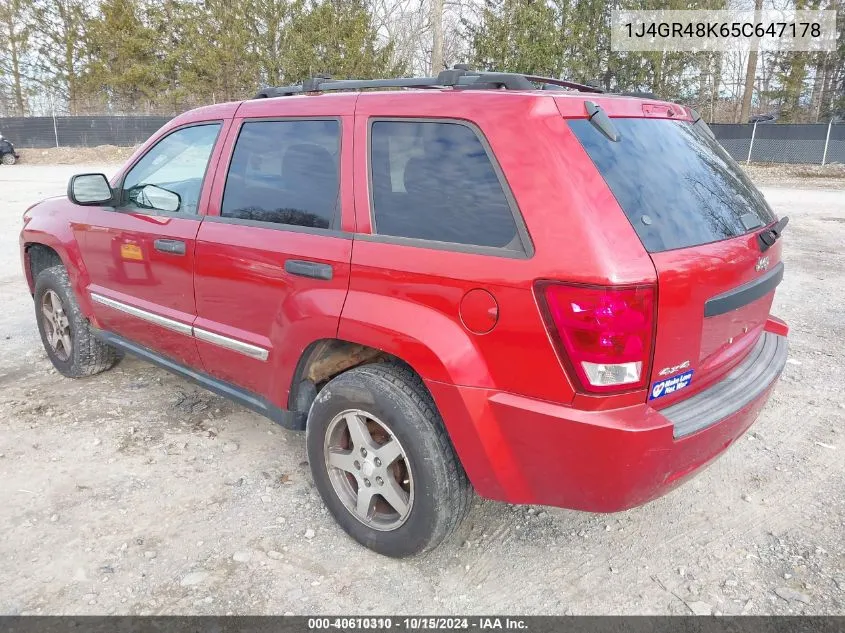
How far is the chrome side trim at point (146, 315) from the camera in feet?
10.8

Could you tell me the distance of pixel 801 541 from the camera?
262 centimetres

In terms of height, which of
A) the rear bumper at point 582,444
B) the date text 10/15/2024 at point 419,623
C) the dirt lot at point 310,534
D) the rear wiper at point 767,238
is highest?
the rear wiper at point 767,238

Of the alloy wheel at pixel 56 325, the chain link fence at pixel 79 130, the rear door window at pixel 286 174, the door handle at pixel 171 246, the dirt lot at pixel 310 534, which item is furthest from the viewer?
the chain link fence at pixel 79 130

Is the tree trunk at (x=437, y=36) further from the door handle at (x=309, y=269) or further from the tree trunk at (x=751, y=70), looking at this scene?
the door handle at (x=309, y=269)

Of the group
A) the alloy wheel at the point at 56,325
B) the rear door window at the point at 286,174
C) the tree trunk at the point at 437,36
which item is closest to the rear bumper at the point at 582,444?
the rear door window at the point at 286,174

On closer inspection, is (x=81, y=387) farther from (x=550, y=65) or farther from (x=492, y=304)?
(x=550, y=65)

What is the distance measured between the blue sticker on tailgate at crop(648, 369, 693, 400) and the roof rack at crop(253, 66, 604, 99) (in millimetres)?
1218

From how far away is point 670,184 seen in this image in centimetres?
221

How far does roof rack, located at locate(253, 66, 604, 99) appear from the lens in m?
2.39

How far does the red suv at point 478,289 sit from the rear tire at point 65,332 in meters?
1.45

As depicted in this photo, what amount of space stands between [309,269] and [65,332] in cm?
277

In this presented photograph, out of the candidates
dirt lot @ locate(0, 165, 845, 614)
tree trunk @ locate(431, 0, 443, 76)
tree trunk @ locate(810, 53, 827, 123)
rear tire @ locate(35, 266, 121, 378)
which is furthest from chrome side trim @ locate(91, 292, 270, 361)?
tree trunk @ locate(810, 53, 827, 123)

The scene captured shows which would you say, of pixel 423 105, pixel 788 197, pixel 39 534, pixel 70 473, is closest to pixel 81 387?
pixel 70 473

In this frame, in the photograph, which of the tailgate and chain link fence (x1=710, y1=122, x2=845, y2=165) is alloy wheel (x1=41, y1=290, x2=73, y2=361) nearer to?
the tailgate
